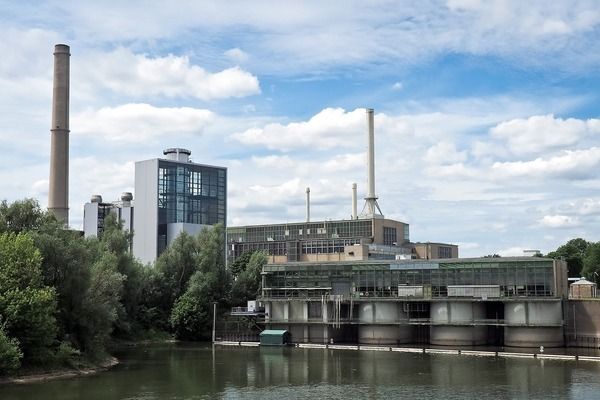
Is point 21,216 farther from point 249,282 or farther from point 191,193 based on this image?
point 191,193

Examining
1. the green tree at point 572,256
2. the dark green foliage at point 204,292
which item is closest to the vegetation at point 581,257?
the green tree at point 572,256

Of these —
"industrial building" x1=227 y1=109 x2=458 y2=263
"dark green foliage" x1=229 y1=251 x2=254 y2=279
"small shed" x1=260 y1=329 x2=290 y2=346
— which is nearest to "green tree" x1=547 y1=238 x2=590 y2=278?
"industrial building" x1=227 y1=109 x2=458 y2=263

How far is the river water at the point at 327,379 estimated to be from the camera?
56.5 meters

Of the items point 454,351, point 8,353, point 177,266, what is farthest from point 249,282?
point 8,353

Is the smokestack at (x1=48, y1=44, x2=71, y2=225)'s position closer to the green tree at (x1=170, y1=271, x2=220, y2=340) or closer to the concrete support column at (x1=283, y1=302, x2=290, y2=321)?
the green tree at (x1=170, y1=271, x2=220, y2=340)

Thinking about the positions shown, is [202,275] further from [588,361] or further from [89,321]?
[588,361]

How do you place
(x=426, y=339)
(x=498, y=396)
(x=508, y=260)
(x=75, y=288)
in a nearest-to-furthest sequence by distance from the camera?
(x=498, y=396), (x=75, y=288), (x=508, y=260), (x=426, y=339)

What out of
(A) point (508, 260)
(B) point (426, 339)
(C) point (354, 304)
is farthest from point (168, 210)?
(A) point (508, 260)

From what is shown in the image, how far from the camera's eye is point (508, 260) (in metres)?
97.9

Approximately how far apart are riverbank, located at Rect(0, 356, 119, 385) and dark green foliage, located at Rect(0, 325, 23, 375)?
1.43m

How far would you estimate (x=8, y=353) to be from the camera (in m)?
57.8

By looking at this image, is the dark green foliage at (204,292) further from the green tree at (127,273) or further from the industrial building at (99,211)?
the industrial building at (99,211)

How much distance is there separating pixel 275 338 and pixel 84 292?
35.5 meters

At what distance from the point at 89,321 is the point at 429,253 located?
359ft
